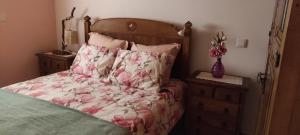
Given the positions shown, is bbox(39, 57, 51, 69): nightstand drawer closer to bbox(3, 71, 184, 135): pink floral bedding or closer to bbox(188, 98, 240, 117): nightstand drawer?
bbox(3, 71, 184, 135): pink floral bedding

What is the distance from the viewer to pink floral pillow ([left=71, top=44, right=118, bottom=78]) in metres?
2.44

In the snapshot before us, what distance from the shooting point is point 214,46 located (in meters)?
2.23

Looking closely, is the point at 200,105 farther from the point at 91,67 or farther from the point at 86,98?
the point at 91,67

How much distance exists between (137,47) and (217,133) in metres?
1.13

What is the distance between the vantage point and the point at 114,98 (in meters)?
1.98

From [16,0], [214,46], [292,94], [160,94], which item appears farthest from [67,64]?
[292,94]

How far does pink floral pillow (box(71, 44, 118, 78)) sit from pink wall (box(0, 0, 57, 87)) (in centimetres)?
90

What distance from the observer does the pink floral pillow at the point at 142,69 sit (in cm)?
218

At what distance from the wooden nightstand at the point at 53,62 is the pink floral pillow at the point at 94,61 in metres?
0.35

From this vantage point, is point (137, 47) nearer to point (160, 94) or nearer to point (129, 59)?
point (129, 59)

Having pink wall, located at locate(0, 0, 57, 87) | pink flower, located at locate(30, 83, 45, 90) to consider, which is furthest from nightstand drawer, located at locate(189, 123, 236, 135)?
pink wall, located at locate(0, 0, 57, 87)

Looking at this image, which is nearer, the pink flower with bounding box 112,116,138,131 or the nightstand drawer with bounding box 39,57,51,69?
the pink flower with bounding box 112,116,138,131

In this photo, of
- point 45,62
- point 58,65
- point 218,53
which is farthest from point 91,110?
point 45,62

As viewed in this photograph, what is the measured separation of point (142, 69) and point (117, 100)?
16.1 inches
